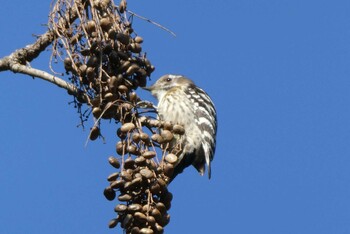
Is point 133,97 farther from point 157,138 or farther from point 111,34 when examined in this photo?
point 111,34

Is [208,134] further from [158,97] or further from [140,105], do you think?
[140,105]

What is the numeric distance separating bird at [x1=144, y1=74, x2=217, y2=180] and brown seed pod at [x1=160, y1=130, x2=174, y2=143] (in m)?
1.69

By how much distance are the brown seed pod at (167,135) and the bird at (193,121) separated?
169 centimetres

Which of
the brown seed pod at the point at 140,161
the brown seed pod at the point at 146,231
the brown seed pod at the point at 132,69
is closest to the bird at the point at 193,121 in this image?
the brown seed pod at the point at 132,69

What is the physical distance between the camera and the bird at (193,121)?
704cm

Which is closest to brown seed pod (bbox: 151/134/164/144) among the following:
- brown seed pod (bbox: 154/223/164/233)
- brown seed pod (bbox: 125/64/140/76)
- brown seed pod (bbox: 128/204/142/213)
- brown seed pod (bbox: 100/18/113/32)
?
brown seed pod (bbox: 125/64/140/76)

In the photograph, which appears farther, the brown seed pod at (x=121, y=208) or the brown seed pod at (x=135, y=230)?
the brown seed pod at (x=121, y=208)

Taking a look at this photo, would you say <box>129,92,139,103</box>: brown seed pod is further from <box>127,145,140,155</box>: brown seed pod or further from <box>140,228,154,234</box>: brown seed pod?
<box>140,228,154,234</box>: brown seed pod

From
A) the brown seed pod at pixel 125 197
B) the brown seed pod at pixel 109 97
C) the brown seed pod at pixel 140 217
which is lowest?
the brown seed pod at pixel 140 217

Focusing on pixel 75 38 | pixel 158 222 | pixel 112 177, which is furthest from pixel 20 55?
Answer: pixel 158 222

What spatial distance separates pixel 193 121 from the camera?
7.17m

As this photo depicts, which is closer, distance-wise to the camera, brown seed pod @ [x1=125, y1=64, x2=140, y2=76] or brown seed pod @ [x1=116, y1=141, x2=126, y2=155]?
brown seed pod @ [x1=116, y1=141, x2=126, y2=155]

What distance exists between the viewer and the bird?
7.04 m

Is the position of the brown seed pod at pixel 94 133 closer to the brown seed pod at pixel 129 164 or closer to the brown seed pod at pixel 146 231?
the brown seed pod at pixel 129 164
